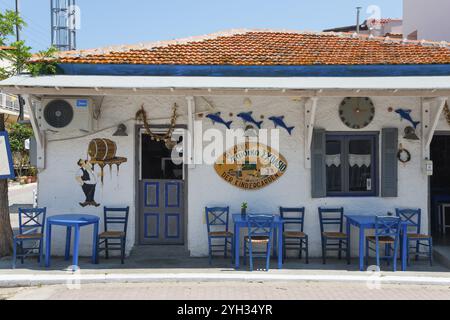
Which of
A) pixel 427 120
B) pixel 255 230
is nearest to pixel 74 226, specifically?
pixel 255 230

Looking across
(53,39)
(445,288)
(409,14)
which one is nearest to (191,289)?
(445,288)

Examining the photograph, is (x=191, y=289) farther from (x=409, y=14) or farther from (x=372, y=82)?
(x=409, y=14)

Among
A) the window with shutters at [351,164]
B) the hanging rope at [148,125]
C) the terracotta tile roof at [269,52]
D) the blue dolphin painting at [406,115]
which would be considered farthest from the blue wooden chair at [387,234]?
the hanging rope at [148,125]

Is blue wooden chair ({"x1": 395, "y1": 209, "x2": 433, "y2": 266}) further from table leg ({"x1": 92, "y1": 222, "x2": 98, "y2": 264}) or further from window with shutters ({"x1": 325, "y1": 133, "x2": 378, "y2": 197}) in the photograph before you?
table leg ({"x1": 92, "y1": 222, "x2": 98, "y2": 264})

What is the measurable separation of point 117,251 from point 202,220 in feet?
5.94

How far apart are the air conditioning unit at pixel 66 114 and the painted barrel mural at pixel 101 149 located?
15.3 inches

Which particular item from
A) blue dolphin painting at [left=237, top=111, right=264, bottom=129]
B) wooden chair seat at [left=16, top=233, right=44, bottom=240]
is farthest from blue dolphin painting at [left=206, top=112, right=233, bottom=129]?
wooden chair seat at [left=16, top=233, right=44, bottom=240]

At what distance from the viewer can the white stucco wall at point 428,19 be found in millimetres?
15930

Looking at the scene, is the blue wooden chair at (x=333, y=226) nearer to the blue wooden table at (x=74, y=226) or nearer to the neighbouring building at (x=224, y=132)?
the neighbouring building at (x=224, y=132)

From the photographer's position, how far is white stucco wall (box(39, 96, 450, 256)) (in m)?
9.15

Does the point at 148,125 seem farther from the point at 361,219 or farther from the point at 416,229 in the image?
the point at 416,229

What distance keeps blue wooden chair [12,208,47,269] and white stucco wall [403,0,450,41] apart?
13979 millimetres

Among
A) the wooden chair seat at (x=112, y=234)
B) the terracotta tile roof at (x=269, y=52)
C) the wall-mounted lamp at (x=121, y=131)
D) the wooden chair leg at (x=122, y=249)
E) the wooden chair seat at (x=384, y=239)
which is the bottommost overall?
the wooden chair leg at (x=122, y=249)
